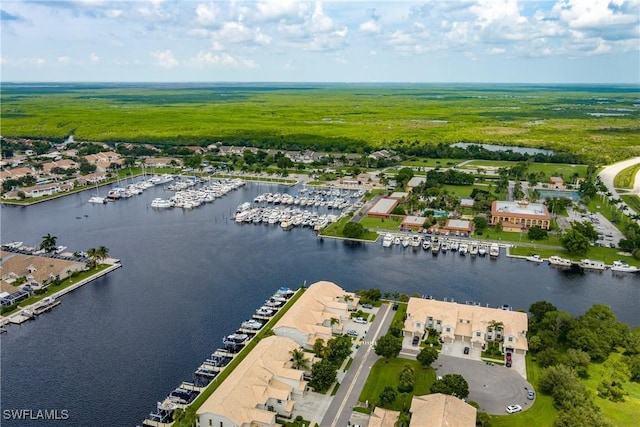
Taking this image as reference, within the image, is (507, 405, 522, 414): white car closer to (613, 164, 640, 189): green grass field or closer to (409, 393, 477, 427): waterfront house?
(409, 393, 477, 427): waterfront house

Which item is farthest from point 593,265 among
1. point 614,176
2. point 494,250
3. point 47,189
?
point 47,189

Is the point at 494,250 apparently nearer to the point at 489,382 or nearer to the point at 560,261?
the point at 560,261

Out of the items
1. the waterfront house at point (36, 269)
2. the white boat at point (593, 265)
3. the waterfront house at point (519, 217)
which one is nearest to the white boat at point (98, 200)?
the waterfront house at point (36, 269)

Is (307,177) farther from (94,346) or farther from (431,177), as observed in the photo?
(94,346)

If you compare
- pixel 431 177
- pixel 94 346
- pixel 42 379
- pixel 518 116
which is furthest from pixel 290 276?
pixel 518 116

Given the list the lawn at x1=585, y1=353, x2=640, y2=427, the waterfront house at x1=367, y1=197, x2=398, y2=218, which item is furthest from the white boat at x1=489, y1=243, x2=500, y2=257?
the lawn at x1=585, y1=353, x2=640, y2=427

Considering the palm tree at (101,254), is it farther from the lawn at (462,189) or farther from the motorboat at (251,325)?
the lawn at (462,189)

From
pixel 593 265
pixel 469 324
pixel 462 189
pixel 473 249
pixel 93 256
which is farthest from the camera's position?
pixel 462 189
